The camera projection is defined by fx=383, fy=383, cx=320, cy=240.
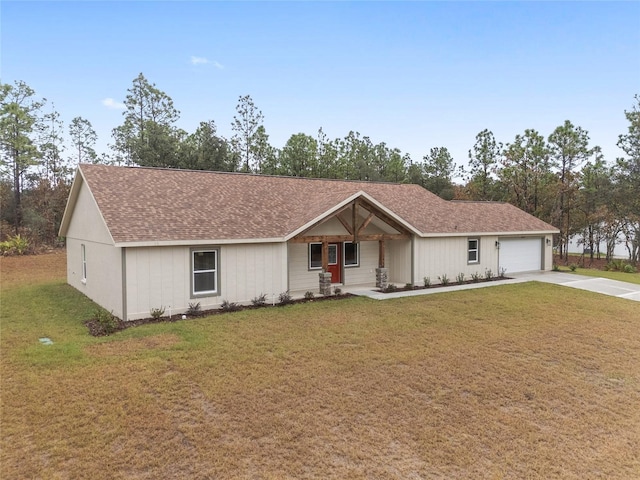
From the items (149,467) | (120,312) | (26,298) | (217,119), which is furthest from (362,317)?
(217,119)

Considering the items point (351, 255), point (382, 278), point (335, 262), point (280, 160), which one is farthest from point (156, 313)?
point (280, 160)

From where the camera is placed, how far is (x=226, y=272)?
12.4m

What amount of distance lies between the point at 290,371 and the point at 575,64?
2104 centimetres

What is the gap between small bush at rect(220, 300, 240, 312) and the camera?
12.0 metres

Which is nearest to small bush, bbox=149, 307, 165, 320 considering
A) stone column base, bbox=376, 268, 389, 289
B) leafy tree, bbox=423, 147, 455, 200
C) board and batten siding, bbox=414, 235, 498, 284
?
stone column base, bbox=376, 268, 389, 289

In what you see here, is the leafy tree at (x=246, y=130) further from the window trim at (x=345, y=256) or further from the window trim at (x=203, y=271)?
the window trim at (x=203, y=271)

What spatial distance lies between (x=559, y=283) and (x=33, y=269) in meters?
27.1

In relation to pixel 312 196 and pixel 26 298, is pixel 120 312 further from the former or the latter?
pixel 312 196

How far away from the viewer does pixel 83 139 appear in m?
38.2

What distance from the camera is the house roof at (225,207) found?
464 inches

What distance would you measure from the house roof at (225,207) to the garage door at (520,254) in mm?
763

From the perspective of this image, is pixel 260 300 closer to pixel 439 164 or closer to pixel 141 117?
pixel 141 117

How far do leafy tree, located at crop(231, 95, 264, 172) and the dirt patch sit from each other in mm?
16788

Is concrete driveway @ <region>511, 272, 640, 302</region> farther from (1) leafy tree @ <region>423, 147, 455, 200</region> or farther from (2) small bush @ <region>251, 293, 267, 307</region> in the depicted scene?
(1) leafy tree @ <region>423, 147, 455, 200</region>
